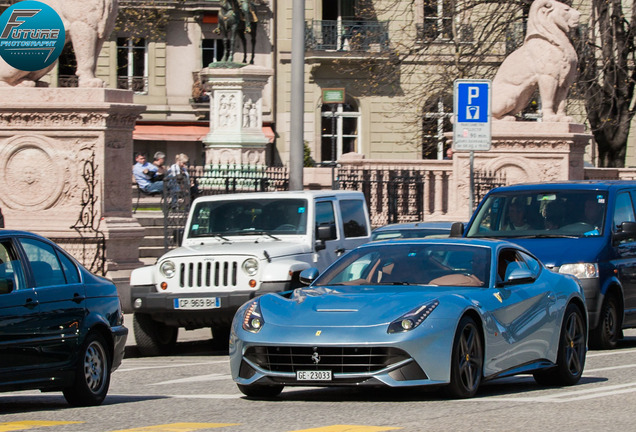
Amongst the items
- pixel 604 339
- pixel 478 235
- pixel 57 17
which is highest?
pixel 57 17

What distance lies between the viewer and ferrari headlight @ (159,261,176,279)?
15250mm

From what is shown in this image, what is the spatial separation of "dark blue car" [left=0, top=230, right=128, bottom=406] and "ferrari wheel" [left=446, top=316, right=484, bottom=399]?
2.70m

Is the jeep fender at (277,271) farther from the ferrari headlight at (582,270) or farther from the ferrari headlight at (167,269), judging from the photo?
the ferrari headlight at (582,270)

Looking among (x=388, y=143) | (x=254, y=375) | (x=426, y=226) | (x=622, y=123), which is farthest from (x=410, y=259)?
(x=388, y=143)

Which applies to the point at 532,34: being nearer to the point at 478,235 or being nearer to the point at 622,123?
the point at 622,123

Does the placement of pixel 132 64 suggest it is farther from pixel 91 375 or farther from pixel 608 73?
pixel 91 375

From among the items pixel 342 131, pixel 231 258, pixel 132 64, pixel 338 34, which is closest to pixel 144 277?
pixel 231 258

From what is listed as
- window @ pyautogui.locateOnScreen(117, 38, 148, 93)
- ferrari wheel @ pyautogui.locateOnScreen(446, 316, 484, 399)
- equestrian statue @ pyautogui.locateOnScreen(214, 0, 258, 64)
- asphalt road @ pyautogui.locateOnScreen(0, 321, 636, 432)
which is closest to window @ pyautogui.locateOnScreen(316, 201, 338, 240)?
asphalt road @ pyautogui.locateOnScreen(0, 321, 636, 432)

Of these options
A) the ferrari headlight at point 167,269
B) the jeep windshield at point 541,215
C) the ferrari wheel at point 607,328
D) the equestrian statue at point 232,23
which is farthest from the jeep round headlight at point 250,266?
the equestrian statue at point 232,23

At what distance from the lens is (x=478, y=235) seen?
15.9m

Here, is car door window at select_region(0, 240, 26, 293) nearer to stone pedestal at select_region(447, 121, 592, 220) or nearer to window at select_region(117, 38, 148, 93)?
stone pedestal at select_region(447, 121, 592, 220)

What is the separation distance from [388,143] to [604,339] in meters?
37.7

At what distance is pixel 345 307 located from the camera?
10.0 metres

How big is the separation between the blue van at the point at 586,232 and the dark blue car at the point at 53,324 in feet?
18.5
